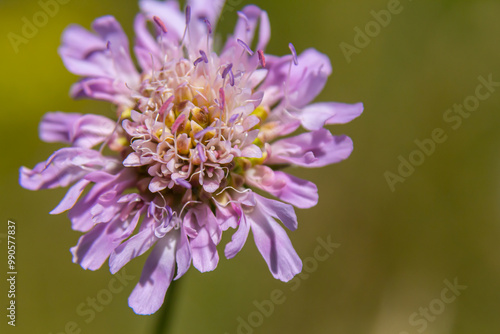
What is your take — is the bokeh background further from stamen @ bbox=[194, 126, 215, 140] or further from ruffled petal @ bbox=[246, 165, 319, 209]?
stamen @ bbox=[194, 126, 215, 140]

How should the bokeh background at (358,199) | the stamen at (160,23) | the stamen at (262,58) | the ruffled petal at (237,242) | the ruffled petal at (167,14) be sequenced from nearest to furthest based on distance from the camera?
the ruffled petal at (237,242) → the stamen at (262,58) → the stamen at (160,23) → the ruffled petal at (167,14) → the bokeh background at (358,199)

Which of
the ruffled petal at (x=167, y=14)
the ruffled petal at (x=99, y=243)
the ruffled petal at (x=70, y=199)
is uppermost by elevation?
the ruffled petal at (x=167, y=14)

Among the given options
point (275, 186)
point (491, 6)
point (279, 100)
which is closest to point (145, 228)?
point (275, 186)

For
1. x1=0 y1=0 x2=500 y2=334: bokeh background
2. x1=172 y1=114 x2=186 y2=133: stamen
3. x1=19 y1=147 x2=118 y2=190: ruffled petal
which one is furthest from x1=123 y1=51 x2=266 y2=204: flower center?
x1=0 y1=0 x2=500 y2=334: bokeh background

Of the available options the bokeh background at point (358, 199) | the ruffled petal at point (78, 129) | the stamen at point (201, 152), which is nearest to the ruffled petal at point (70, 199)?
the ruffled petal at point (78, 129)

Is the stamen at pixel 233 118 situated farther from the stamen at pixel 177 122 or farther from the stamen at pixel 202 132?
the stamen at pixel 177 122

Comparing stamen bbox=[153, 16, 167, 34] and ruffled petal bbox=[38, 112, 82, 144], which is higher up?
stamen bbox=[153, 16, 167, 34]

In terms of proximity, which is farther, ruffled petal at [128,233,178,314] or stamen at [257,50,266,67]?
stamen at [257,50,266,67]
